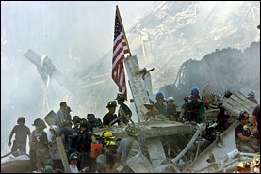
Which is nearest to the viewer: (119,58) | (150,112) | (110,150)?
(110,150)

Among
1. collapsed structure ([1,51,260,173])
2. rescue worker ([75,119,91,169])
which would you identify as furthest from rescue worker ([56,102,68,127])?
rescue worker ([75,119,91,169])

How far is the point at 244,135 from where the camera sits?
35.8 feet

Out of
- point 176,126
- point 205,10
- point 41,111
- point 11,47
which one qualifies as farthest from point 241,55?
point 41,111

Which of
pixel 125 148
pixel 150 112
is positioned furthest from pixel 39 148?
pixel 150 112

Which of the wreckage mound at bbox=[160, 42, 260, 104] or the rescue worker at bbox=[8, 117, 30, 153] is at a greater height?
the wreckage mound at bbox=[160, 42, 260, 104]

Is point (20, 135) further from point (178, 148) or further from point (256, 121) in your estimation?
point (256, 121)

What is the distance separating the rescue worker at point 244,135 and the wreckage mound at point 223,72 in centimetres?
254

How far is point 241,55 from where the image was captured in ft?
56.2

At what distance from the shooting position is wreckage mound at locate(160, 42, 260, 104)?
1505 centimetres

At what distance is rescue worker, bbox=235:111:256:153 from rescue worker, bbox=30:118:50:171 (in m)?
3.91

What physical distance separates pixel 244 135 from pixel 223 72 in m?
8.32

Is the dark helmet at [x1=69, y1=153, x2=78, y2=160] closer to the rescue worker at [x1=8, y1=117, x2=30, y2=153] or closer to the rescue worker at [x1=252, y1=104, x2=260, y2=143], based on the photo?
the rescue worker at [x1=8, y1=117, x2=30, y2=153]

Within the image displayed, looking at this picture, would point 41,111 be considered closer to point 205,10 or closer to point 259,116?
point 205,10

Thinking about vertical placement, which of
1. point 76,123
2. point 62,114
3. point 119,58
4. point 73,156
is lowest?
point 73,156
